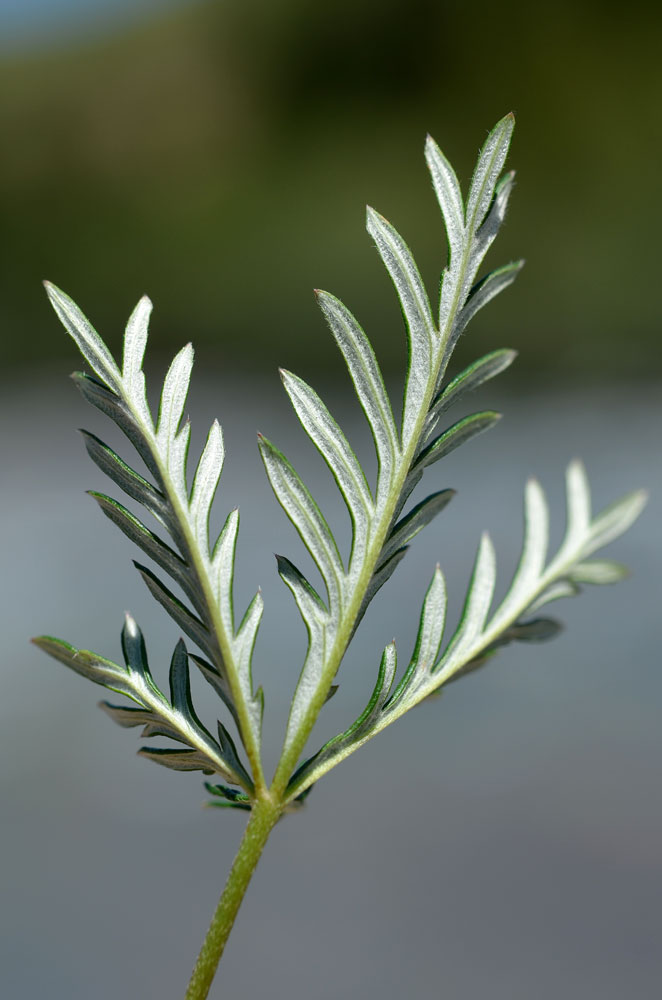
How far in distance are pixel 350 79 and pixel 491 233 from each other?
3.38 metres

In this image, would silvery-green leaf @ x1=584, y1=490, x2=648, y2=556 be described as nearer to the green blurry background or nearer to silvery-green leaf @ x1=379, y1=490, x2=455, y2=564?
silvery-green leaf @ x1=379, y1=490, x2=455, y2=564

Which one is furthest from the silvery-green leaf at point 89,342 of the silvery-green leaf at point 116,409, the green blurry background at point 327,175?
the green blurry background at point 327,175

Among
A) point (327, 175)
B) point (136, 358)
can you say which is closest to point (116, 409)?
point (136, 358)

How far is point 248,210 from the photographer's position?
2.98 meters

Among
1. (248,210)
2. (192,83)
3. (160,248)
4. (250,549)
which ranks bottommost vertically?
(250,549)

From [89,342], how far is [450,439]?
0.15ft

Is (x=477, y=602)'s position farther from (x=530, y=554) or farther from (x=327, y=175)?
(x=327, y=175)

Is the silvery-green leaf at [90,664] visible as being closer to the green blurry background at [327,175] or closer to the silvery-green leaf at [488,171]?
the silvery-green leaf at [488,171]

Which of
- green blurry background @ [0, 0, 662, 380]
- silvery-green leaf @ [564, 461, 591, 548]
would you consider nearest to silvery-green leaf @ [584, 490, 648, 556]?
silvery-green leaf @ [564, 461, 591, 548]

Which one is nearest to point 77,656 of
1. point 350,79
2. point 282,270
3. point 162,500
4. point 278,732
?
point 162,500

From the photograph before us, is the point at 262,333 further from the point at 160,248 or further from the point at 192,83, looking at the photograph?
the point at 192,83

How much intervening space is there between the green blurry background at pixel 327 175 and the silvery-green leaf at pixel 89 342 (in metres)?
2.58

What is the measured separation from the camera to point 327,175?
2988 mm

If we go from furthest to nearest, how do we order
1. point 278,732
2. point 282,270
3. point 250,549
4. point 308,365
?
point 282,270 → point 308,365 → point 250,549 → point 278,732
